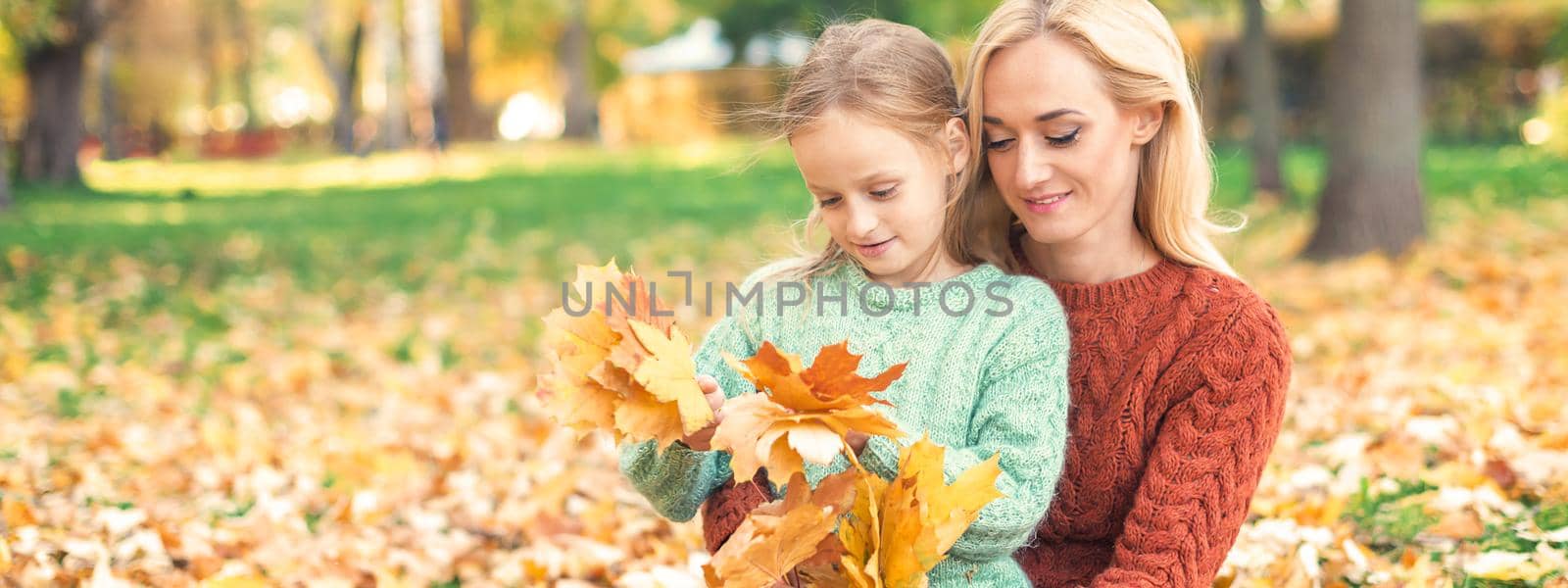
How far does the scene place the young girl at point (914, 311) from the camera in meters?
1.98

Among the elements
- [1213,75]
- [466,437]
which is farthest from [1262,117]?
[1213,75]

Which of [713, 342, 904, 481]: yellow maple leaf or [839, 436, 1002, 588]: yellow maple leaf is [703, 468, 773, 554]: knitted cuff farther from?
[713, 342, 904, 481]: yellow maple leaf

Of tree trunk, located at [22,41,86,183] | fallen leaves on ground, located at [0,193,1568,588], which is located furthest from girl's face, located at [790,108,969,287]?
tree trunk, located at [22,41,86,183]

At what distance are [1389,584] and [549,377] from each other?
1928mm

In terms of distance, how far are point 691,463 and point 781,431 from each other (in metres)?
0.53

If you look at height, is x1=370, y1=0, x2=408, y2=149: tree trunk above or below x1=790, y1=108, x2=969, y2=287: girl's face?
above

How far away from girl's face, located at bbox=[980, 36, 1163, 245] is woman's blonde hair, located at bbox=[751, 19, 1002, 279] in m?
0.08

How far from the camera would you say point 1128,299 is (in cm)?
227

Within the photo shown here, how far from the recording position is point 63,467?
13.4ft

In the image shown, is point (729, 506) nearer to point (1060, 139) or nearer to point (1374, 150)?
point (1060, 139)

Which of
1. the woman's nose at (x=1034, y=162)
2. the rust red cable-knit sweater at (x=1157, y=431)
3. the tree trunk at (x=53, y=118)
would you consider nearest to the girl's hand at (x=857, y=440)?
the rust red cable-knit sweater at (x=1157, y=431)

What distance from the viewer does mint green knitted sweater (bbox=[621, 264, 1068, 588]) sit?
1.95m

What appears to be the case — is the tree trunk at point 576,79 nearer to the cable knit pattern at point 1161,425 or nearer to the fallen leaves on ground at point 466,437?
the fallen leaves on ground at point 466,437

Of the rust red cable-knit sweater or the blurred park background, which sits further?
the blurred park background
